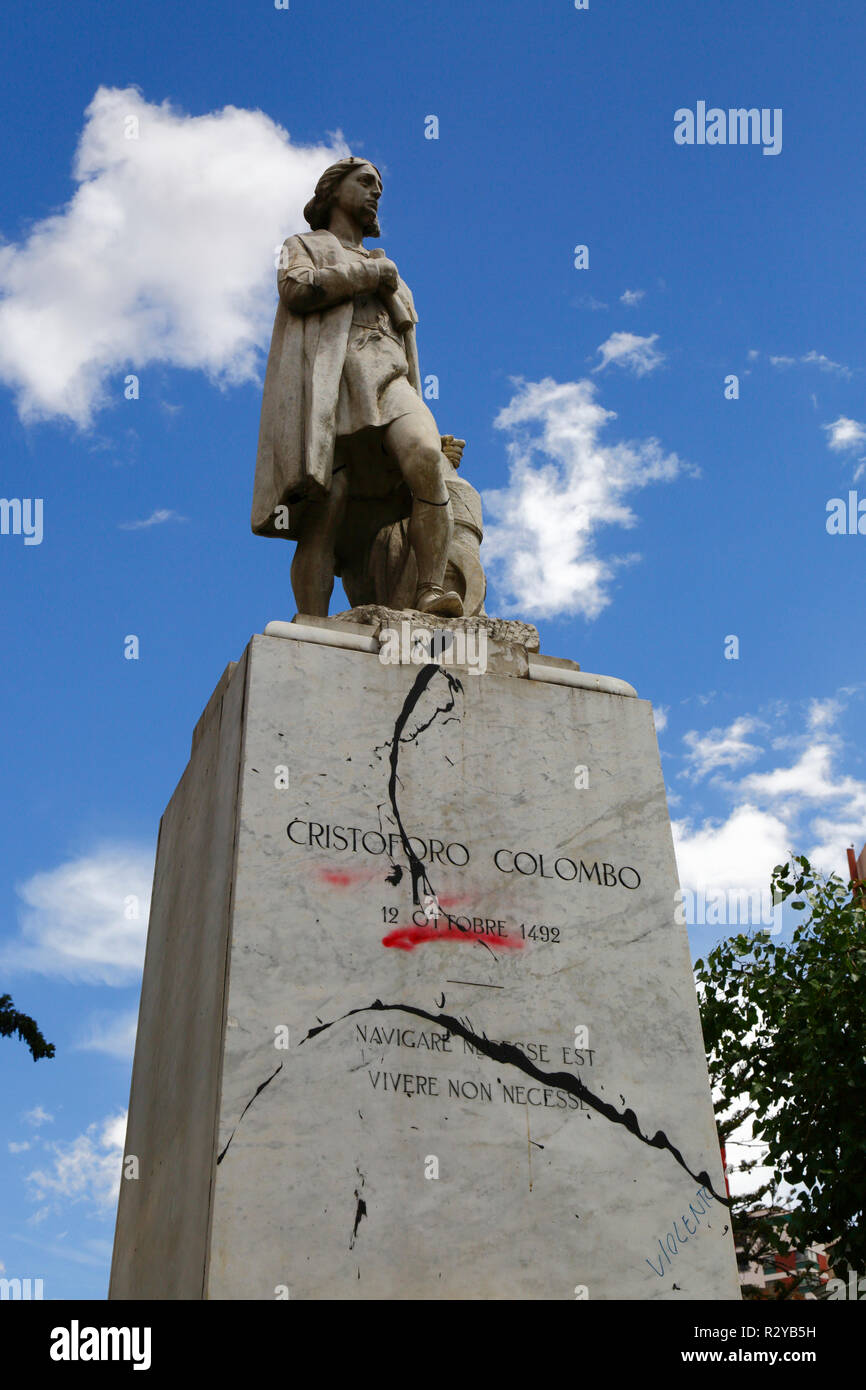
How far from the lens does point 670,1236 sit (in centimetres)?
455

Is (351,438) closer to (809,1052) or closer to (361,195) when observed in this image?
(361,195)

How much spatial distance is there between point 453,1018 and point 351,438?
287cm

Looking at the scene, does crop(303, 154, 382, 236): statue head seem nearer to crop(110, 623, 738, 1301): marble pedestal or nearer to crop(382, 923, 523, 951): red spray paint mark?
crop(110, 623, 738, 1301): marble pedestal

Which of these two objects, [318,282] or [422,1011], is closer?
[422,1011]

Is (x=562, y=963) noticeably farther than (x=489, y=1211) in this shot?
Yes

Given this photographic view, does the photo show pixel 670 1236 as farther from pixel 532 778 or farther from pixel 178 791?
pixel 178 791

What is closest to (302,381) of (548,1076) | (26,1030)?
(548,1076)

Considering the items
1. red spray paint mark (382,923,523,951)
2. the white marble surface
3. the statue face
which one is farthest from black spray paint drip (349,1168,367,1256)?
the statue face

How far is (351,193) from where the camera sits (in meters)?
6.78

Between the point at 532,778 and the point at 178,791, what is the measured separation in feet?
6.30

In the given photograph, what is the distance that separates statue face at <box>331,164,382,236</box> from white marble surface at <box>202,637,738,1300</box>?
2750 mm

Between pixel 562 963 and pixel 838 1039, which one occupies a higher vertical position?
pixel 838 1039

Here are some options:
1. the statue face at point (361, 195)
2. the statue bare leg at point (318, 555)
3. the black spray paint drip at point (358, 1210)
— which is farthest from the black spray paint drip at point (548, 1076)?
the statue face at point (361, 195)
